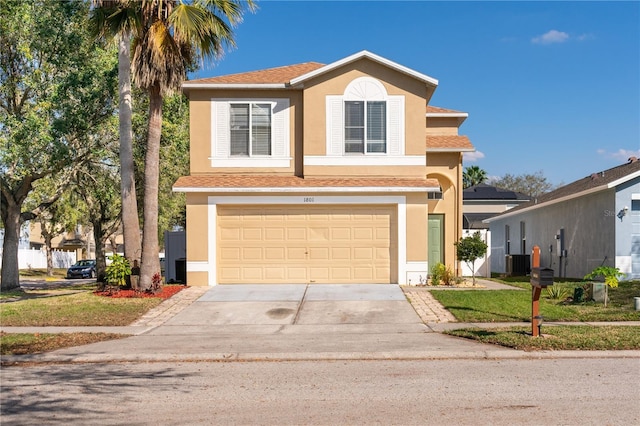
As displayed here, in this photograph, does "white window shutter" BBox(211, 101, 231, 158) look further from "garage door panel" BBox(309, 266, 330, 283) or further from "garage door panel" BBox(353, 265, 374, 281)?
"garage door panel" BBox(353, 265, 374, 281)

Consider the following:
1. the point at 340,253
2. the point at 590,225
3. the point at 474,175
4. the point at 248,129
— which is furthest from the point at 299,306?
the point at 474,175

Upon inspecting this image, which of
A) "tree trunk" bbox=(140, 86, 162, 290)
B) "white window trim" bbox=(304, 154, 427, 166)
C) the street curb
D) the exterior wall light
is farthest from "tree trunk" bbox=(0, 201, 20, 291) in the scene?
the exterior wall light

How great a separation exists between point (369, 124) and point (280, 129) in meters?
2.82

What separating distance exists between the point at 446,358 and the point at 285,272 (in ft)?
30.2

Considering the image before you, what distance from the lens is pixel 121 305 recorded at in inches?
585

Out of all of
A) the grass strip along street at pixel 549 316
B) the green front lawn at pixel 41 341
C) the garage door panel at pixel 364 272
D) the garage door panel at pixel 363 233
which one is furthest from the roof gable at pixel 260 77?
the green front lawn at pixel 41 341

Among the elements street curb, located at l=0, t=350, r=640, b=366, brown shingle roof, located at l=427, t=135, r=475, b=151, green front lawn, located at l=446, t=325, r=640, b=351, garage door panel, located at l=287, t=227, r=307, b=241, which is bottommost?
street curb, located at l=0, t=350, r=640, b=366

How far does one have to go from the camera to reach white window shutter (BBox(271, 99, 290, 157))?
19156 mm

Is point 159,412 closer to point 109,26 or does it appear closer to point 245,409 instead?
point 245,409

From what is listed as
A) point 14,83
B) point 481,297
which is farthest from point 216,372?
point 14,83

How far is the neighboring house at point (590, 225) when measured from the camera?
20.3 m

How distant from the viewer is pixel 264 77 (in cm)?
1970

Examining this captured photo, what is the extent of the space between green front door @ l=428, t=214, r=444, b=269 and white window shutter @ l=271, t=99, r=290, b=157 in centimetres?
559

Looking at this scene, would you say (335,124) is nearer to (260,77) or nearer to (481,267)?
(260,77)
